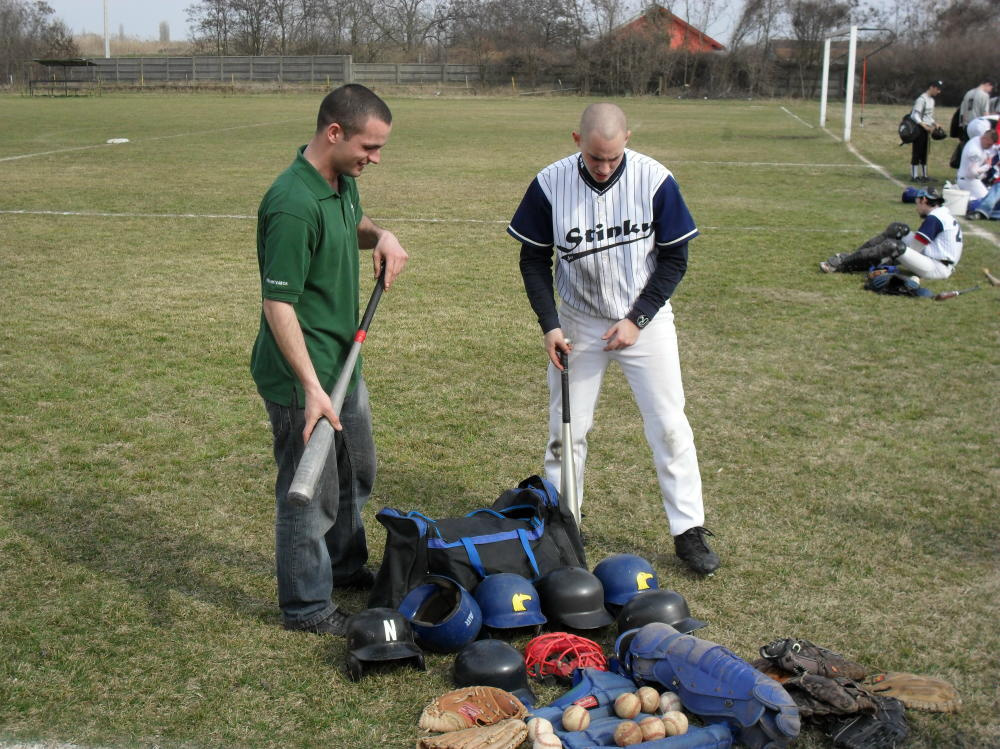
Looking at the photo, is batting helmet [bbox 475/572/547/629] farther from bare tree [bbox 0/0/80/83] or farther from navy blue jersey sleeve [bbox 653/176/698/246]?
bare tree [bbox 0/0/80/83]

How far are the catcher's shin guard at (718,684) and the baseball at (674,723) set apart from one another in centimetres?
12

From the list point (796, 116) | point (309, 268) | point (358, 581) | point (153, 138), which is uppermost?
point (796, 116)

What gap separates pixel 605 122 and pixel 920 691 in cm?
267

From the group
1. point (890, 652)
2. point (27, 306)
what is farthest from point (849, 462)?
point (27, 306)

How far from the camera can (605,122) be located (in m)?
4.50

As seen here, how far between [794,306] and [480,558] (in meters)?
7.10

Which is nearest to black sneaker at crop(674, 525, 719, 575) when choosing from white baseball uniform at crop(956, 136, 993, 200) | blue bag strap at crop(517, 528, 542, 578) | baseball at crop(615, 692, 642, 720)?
blue bag strap at crop(517, 528, 542, 578)

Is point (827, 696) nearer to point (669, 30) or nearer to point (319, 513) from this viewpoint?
point (319, 513)

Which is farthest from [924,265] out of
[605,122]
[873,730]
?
[873,730]

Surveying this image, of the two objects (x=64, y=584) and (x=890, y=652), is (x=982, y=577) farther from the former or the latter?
(x=64, y=584)

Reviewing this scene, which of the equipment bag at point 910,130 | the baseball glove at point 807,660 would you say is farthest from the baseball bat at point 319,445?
the equipment bag at point 910,130

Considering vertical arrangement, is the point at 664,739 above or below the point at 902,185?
below

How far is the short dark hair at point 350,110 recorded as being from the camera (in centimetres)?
384

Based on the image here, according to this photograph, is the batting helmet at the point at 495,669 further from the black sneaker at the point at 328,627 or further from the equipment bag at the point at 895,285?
the equipment bag at the point at 895,285
